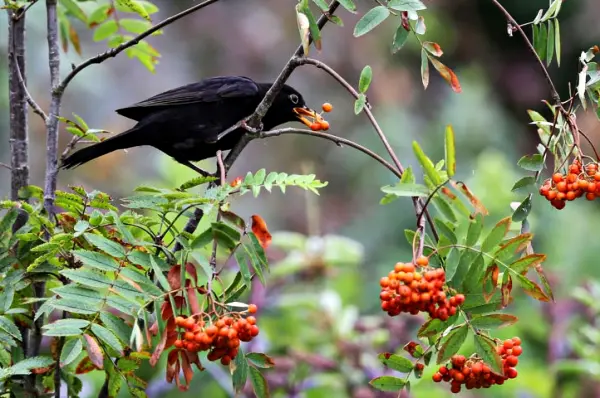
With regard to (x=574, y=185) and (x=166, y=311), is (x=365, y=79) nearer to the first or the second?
(x=574, y=185)

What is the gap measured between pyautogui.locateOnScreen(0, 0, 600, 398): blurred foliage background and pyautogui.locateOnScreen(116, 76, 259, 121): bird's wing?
465mm

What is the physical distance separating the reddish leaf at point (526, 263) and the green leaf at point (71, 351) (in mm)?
756

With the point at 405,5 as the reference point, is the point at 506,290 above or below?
below

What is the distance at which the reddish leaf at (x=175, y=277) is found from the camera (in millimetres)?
1453

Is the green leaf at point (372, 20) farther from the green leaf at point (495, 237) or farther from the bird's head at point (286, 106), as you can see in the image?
the bird's head at point (286, 106)

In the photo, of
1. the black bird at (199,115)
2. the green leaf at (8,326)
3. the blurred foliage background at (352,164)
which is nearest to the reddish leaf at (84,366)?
the green leaf at (8,326)

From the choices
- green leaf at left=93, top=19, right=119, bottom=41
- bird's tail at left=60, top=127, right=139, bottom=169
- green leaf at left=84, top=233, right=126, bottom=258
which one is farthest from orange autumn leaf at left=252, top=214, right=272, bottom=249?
green leaf at left=93, top=19, right=119, bottom=41

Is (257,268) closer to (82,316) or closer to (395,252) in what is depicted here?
(82,316)

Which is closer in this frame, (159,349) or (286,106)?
(159,349)

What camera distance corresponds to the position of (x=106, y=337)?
55.8 inches

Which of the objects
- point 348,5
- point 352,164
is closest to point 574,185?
point 348,5

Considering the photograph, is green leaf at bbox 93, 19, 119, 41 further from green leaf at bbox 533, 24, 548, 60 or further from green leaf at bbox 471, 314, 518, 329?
green leaf at bbox 471, 314, 518, 329

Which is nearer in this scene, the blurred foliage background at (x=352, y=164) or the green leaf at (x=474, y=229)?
the green leaf at (x=474, y=229)

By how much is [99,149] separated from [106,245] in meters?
0.85
